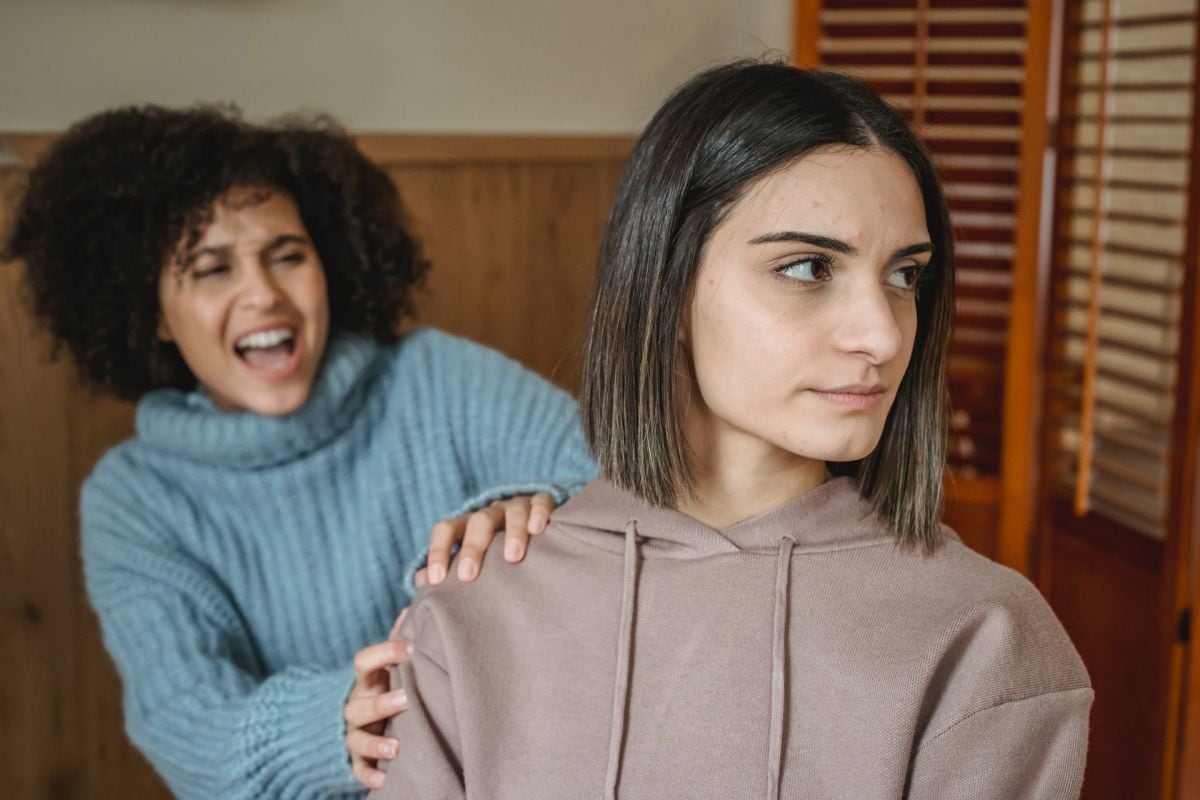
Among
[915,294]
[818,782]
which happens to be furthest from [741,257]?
[818,782]

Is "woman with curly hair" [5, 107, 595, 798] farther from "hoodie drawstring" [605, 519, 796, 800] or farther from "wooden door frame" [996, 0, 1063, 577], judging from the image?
"wooden door frame" [996, 0, 1063, 577]

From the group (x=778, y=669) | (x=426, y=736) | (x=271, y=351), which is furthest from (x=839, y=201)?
(x=271, y=351)

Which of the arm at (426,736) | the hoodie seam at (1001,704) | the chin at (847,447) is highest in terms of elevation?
the chin at (847,447)

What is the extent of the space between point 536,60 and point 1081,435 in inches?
49.6

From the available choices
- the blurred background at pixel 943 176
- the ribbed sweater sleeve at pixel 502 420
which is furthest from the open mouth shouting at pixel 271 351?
the blurred background at pixel 943 176

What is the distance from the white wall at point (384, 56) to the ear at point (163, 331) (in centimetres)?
47

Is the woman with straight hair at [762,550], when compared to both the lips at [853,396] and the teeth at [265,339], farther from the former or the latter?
the teeth at [265,339]

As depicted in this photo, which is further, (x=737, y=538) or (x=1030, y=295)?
(x=1030, y=295)

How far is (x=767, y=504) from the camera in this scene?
3.82 ft

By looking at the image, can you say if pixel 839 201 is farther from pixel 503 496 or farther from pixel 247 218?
pixel 247 218

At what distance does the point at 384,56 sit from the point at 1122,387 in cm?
143

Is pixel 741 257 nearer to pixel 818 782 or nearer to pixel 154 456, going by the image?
pixel 818 782

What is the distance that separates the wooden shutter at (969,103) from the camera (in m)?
2.37

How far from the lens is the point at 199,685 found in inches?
58.5
